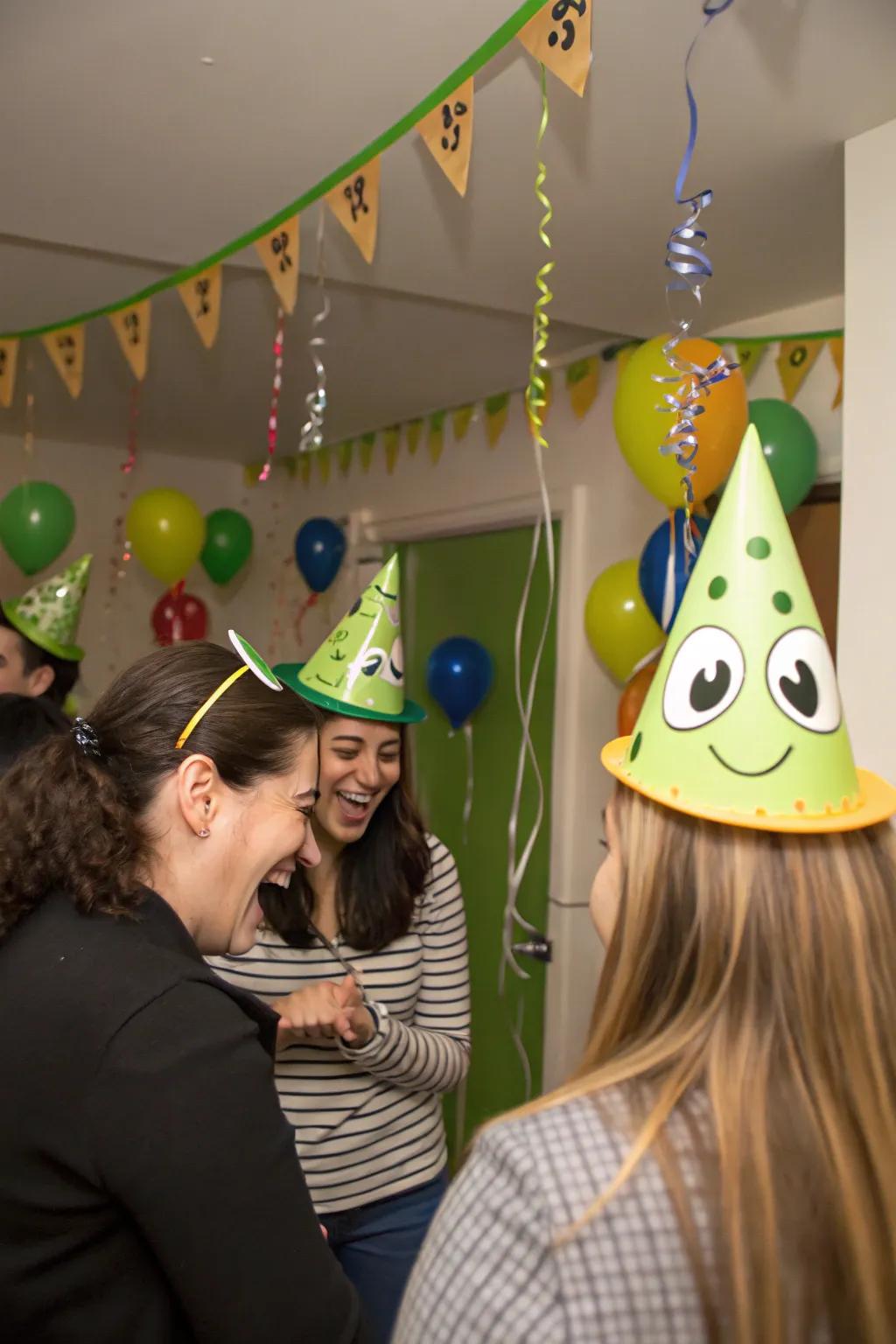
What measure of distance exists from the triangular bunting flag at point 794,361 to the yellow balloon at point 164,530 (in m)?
2.09

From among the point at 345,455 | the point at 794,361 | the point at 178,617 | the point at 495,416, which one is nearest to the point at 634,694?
the point at 794,361

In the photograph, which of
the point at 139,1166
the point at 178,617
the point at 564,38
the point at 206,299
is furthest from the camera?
the point at 178,617

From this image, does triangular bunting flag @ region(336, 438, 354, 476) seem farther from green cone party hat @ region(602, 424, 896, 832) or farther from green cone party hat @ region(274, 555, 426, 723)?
green cone party hat @ region(602, 424, 896, 832)

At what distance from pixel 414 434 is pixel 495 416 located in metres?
0.47

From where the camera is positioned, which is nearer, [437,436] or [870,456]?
[870,456]

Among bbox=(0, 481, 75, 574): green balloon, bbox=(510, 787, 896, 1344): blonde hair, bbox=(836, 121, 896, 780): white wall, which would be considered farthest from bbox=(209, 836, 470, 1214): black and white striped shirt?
bbox=(0, 481, 75, 574): green balloon

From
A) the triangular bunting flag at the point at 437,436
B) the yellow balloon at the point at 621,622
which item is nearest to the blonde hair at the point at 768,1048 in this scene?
the yellow balloon at the point at 621,622

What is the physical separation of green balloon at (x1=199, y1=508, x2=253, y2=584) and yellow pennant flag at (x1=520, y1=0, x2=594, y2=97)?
9.47 ft

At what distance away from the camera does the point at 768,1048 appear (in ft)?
2.40

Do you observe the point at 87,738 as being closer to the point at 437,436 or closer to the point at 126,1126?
the point at 126,1126

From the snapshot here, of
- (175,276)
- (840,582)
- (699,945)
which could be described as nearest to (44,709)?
(175,276)

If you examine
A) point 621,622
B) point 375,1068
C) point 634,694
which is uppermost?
point 621,622

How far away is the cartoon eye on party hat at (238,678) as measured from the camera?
1.11 meters

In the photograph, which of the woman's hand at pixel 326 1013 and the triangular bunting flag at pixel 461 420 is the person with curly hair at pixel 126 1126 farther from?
the triangular bunting flag at pixel 461 420
